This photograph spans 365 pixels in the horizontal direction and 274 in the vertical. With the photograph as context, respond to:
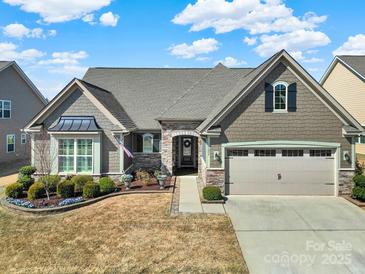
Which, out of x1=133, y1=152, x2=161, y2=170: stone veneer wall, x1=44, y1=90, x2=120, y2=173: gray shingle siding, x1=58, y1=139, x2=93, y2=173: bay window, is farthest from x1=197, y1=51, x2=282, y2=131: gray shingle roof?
x1=58, y1=139, x2=93, y2=173: bay window

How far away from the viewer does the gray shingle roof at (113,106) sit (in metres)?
18.5

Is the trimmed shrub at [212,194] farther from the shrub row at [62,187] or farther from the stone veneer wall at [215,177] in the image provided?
the shrub row at [62,187]

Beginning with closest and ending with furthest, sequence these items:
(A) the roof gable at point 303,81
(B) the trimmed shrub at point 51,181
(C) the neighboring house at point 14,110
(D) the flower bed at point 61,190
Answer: (D) the flower bed at point 61,190
(A) the roof gable at point 303,81
(B) the trimmed shrub at point 51,181
(C) the neighboring house at point 14,110

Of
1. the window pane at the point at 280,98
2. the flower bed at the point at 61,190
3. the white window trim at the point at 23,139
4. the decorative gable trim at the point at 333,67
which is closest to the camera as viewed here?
the flower bed at the point at 61,190

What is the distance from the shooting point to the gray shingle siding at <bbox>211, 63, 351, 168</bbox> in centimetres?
1552

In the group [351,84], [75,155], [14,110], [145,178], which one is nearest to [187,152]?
[145,178]

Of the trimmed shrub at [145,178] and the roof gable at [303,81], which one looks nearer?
the roof gable at [303,81]

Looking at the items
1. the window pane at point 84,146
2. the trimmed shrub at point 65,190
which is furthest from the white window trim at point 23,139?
the trimmed shrub at point 65,190

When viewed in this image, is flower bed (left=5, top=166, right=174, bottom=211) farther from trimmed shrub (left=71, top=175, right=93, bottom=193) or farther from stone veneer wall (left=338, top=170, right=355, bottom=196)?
stone veneer wall (left=338, top=170, right=355, bottom=196)

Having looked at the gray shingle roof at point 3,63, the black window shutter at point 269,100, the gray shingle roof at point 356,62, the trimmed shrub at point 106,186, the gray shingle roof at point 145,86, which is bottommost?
the trimmed shrub at point 106,186

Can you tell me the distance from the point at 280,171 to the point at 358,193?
373 centimetres

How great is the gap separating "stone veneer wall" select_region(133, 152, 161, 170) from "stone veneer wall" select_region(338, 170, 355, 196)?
11.4m

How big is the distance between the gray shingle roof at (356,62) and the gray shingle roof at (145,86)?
51.5 feet

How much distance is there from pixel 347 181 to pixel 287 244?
7777 mm
